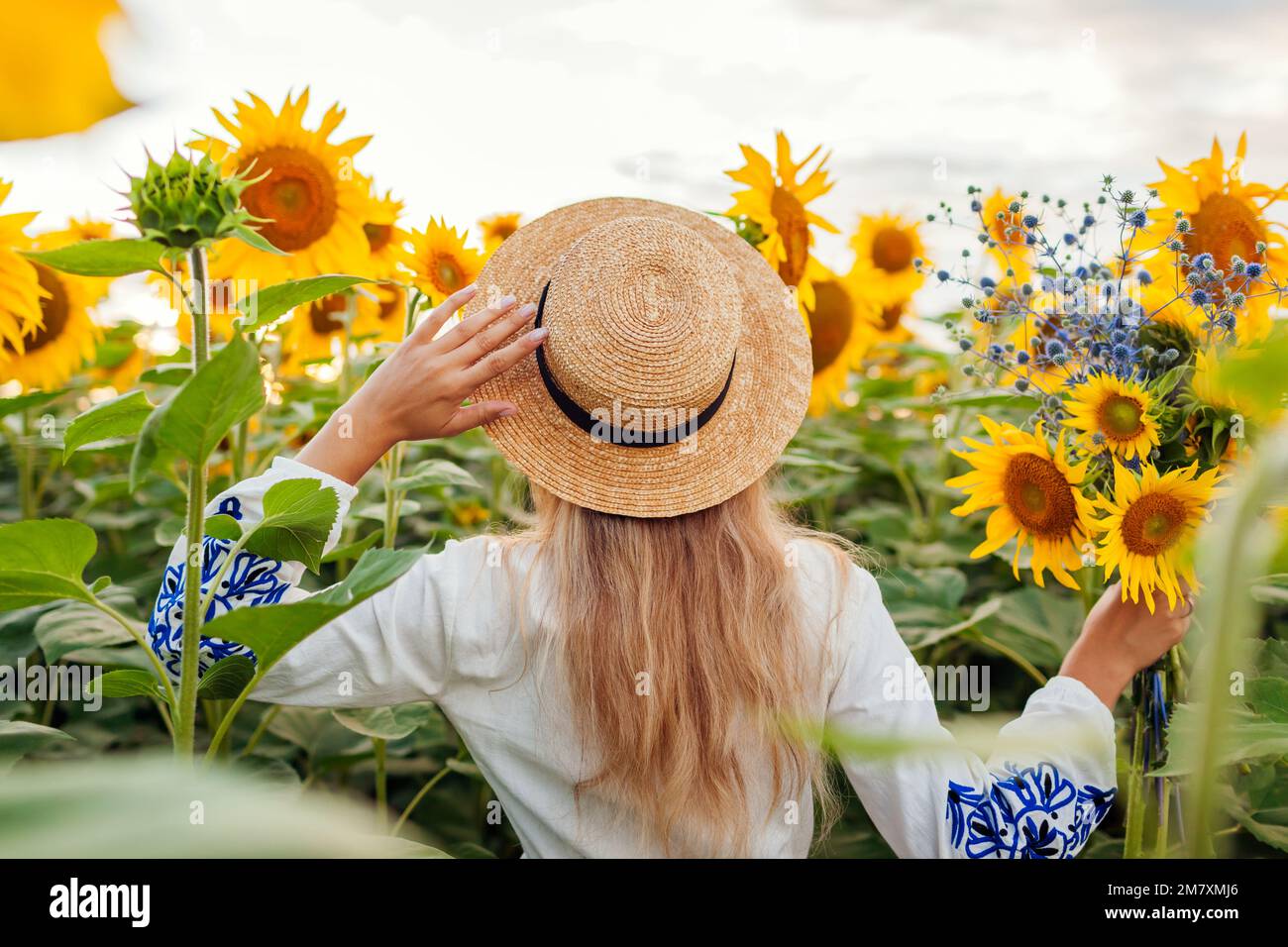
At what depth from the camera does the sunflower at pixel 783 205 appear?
1.53 m

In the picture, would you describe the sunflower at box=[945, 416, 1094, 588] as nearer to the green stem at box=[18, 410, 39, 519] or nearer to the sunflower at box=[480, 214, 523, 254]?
the sunflower at box=[480, 214, 523, 254]

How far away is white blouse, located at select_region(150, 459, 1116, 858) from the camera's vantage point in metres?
1.05

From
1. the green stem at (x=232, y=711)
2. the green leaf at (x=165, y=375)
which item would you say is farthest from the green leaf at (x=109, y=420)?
the green leaf at (x=165, y=375)

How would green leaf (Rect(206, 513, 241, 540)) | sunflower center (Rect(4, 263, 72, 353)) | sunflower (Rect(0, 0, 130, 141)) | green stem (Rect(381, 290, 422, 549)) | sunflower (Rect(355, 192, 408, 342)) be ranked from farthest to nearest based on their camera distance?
1. sunflower center (Rect(4, 263, 72, 353))
2. sunflower (Rect(355, 192, 408, 342))
3. green stem (Rect(381, 290, 422, 549))
4. green leaf (Rect(206, 513, 241, 540))
5. sunflower (Rect(0, 0, 130, 141))

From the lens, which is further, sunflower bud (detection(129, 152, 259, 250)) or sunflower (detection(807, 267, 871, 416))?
sunflower (detection(807, 267, 871, 416))

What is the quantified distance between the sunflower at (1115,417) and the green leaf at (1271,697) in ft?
0.71

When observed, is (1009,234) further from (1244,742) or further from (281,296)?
(281,296)

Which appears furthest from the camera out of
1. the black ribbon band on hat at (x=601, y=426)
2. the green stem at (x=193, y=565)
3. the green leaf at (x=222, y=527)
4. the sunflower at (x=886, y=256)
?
the sunflower at (x=886, y=256)

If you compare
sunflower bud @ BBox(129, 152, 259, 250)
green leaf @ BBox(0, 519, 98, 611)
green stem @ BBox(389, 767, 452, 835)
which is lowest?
green stem @ BBox(389, 767, 452, 835)

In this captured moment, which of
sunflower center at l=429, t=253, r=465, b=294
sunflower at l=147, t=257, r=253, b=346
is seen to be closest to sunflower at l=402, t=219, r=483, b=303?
sunflower center at l=429, t=253, r=465, b=294

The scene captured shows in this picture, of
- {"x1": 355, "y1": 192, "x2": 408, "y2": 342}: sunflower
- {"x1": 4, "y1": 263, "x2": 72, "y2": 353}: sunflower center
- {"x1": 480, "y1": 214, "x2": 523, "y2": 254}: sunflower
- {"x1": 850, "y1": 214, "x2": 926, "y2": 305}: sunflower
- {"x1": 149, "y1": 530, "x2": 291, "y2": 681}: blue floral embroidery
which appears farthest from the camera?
{"x1": 850, "y1": 214, "x2": 926, "y2": 305}: sunflower

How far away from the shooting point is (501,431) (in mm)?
1140

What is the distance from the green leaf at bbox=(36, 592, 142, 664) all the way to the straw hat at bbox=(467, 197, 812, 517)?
2.03 feet

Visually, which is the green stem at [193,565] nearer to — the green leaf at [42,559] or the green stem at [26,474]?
Answer: the green leaf at [42,559]
